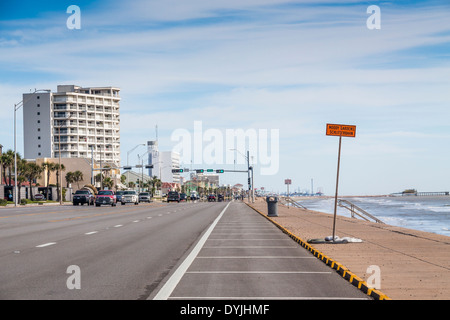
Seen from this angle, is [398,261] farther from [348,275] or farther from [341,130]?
[341,130]

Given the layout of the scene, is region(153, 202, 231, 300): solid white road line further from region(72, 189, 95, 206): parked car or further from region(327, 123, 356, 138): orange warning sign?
region(72, 189, 95, 206): parked car

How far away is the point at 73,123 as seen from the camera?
17288cm

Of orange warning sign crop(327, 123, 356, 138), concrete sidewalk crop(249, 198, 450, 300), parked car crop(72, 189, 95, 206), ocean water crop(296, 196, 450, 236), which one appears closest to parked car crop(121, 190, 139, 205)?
parked car crop(72, 189, 95, 206)

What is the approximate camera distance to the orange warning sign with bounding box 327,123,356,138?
1645cm

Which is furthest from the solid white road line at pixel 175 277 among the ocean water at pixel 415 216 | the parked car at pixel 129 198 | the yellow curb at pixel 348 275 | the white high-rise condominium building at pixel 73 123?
the white high-rise condominium building at pixel 73 123

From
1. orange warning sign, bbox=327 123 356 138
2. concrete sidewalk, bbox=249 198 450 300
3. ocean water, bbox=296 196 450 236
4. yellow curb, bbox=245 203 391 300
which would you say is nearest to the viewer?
yellow curb, bbox=245 203 391 300

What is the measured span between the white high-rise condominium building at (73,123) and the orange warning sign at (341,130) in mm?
149100

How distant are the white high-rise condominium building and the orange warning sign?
149 m

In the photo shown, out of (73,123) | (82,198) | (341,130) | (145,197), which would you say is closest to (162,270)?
(341,130)

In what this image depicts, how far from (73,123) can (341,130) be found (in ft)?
538

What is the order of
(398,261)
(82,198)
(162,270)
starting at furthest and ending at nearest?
(82,198) → (398,261) → (162,270)

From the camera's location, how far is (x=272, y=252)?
53.0ft
